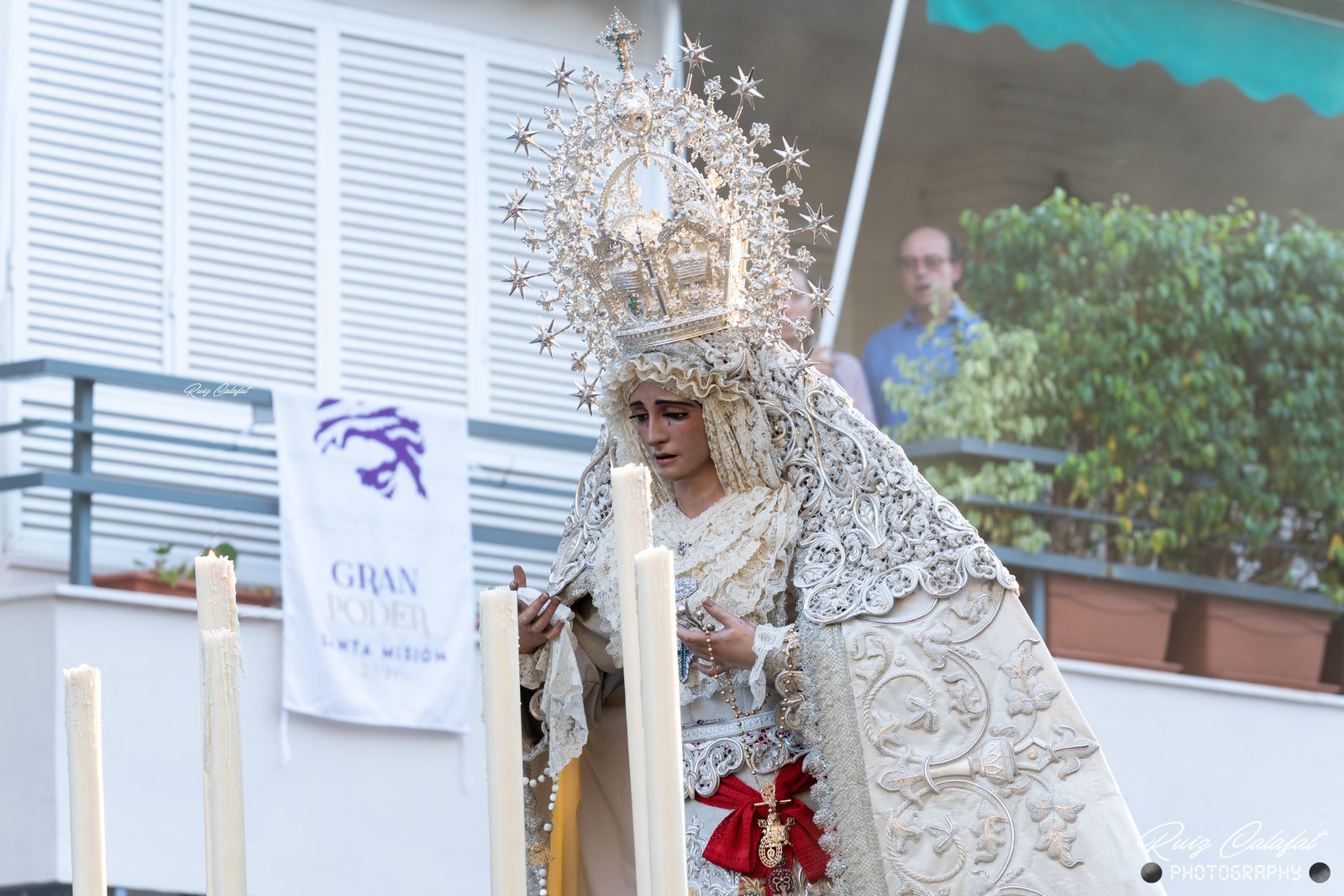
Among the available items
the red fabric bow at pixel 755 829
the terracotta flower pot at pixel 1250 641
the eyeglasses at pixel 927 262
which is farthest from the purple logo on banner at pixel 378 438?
the red fabric bow at pixel 755 829

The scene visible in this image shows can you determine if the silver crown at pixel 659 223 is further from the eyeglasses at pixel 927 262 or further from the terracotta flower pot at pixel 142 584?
the eyeglasses at pixel 927 262

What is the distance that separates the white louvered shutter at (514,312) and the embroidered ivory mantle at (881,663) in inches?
137

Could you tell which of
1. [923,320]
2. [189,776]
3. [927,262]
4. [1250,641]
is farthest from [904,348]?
[189,776]

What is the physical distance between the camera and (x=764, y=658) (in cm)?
303

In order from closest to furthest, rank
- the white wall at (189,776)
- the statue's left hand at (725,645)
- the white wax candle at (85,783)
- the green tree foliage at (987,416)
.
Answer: the white wax candle at (85,783) → the statue's left hand at (725,645) → the white wall at (189,776) → the green tree foliage at (987,416)

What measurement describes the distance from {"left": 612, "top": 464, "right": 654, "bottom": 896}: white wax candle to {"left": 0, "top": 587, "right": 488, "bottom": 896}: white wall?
413 centimetres

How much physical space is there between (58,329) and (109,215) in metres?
0.37

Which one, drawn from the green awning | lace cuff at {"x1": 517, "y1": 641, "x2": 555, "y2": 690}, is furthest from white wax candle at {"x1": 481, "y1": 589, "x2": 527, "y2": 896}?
the green awning

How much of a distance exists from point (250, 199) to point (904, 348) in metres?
2.15

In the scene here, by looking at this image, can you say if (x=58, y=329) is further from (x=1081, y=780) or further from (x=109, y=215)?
(x=1081, y=780)

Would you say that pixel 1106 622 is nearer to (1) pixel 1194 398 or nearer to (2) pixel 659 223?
(1) pixel 1194 398

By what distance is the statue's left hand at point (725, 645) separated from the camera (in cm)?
302

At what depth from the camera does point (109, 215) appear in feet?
20.5

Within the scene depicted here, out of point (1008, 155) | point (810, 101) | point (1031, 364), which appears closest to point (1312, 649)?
point (1031, 364)
